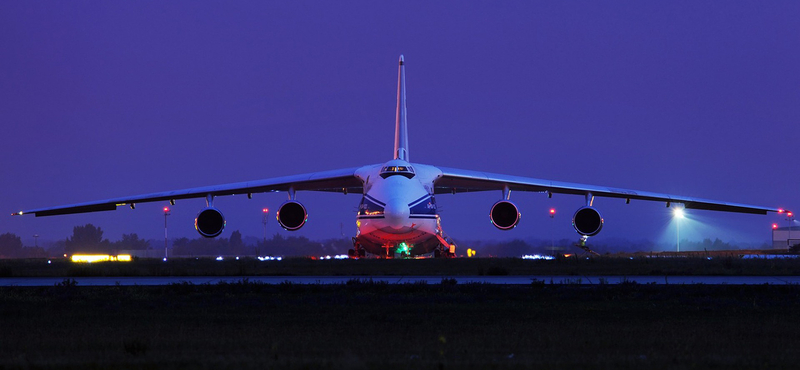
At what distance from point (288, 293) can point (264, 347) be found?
6451 mm

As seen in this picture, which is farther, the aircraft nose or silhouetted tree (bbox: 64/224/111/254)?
silhouetted tree (bbox: 64/224/111/254)

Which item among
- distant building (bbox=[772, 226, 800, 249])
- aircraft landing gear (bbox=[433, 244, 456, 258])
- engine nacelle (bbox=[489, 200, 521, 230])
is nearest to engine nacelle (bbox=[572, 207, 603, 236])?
engine nacelle (bbox=[489, 200, 521, 230])

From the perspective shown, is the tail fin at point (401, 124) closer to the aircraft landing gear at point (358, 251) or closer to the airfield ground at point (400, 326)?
the aircraft landing gear at point (358, 251)

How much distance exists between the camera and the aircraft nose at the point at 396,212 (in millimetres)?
28505

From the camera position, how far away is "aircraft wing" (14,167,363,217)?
3017 cm

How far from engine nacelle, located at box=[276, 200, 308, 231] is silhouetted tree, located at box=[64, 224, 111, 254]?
41944 mm

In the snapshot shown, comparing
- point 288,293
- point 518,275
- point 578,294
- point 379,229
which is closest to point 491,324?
point 578,294

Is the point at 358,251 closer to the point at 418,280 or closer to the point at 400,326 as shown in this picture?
the point at 418,280

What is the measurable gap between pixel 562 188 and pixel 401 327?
21791mm

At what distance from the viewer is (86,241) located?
3118 inches

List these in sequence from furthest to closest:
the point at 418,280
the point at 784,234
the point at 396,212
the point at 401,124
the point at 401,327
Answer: the point at 784,234
the point at 401,124
the point at 396,212
the point at 418,280
the point at 401,327

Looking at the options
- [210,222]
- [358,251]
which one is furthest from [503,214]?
[210,222]

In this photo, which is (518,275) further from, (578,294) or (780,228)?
(780,228)

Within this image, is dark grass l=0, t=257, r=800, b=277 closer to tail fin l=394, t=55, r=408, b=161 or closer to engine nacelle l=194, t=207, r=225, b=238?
engine nacelle l=194, t=207, r=225, b=238
